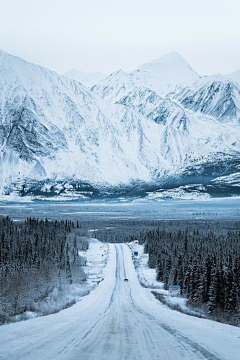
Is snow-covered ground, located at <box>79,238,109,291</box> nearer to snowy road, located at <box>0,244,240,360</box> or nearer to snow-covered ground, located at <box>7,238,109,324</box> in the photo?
snow-covered ground, located at <box>7,238,109,324</box>

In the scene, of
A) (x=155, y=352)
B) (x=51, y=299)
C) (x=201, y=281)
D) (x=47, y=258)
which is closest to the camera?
(x=155, y=352)

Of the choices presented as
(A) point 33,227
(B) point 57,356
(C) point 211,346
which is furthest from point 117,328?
(A) point 33,227

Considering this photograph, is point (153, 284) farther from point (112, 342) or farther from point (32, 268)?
point (112, 342)

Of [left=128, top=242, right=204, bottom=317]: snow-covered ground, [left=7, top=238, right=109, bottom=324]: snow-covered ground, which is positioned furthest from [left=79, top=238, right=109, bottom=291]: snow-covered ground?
[left=128, top=242, right=204, bottom=317]: snow-covered ground

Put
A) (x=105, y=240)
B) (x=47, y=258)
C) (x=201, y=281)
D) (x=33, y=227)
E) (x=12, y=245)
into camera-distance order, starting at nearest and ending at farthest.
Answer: (x=201, y=281) < (x=47, y=258) < (x=12, y=245) < (x=33, y=227) < (x=105, y=240)

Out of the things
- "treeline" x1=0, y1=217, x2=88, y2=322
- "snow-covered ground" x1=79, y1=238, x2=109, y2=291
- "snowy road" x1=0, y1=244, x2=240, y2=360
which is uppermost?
"snowy road" x1=0, y1=244, x2=240, y2=360

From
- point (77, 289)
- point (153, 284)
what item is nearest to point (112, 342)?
point (77, 289)

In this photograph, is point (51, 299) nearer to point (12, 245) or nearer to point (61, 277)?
point (61, 277)

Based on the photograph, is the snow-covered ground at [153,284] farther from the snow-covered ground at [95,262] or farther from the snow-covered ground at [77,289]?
the snow-covered ground at [77,289]
